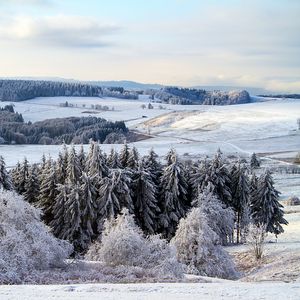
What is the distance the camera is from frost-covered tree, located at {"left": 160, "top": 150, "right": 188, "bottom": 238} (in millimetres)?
46281

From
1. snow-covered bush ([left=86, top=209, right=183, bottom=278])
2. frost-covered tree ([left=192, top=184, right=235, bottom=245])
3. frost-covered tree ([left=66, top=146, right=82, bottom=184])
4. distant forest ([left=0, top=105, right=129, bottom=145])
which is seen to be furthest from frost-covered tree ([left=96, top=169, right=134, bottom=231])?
distant forest ([left=0, top=105, right=129, bottom=145])

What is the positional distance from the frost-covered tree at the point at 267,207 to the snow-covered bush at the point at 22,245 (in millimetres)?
28222

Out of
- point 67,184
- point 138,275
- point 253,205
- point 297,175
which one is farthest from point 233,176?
point 297,175

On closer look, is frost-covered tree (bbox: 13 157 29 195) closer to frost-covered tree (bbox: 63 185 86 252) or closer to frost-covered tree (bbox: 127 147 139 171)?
frost-covered tree (bbox: 63 185 86 252)

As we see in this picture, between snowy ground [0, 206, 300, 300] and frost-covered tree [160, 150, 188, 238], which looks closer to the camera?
snowy ground [0, 206, 300, 300]

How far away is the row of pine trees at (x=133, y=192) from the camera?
142 feet

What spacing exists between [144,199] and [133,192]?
4.36 feet

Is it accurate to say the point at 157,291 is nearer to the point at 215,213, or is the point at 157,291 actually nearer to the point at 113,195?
the point at 215,213

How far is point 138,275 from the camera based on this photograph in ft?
81.1

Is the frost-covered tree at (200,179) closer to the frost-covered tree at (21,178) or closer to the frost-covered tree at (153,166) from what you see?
the frost-covered tree at (153,166)

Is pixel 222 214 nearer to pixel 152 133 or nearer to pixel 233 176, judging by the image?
pixel 233 176

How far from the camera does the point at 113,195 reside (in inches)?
1697

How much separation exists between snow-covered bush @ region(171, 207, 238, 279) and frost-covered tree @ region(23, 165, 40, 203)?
19.6 metres

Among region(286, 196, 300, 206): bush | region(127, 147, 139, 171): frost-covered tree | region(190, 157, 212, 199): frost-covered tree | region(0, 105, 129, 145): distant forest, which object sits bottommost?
region(286, 196, 300, 206): bush
